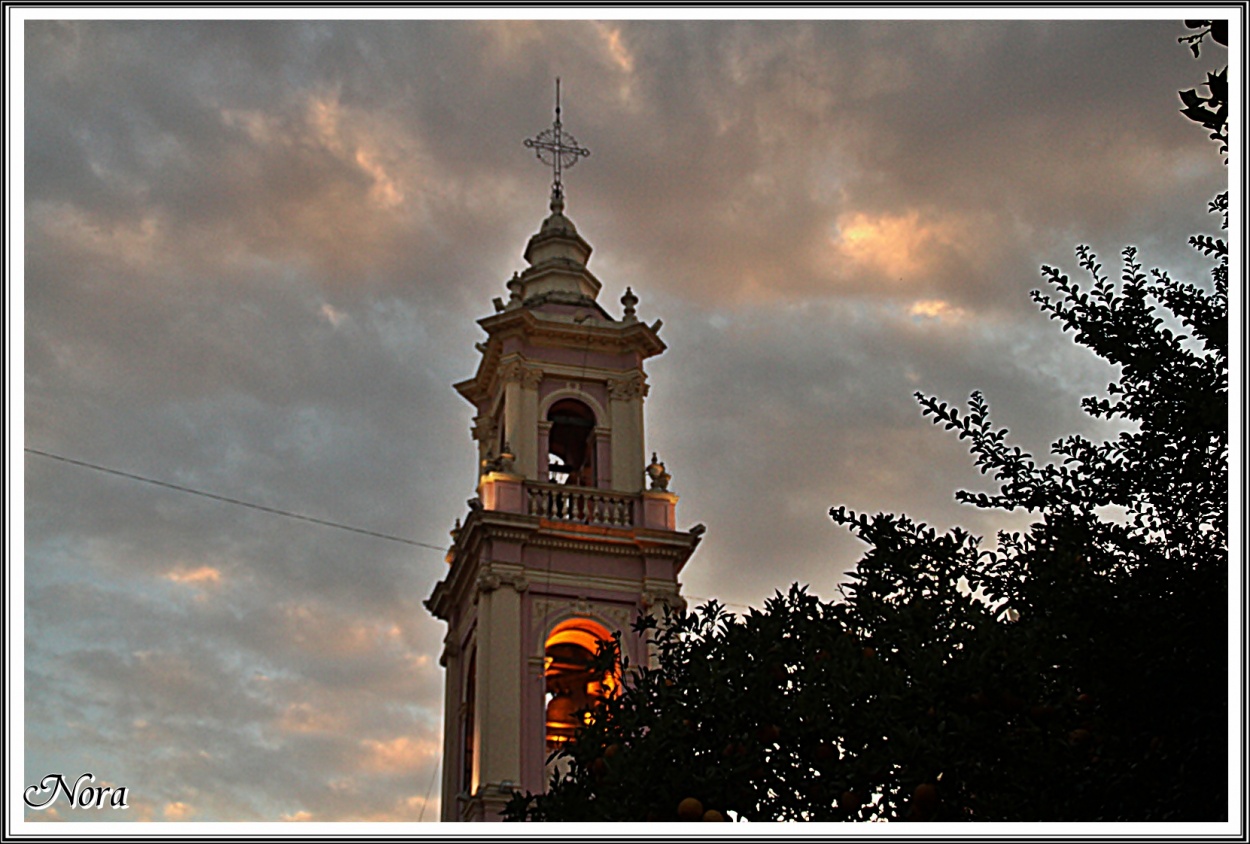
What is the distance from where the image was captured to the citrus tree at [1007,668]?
313 inches

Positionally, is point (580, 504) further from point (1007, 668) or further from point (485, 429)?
point (1007, 668)

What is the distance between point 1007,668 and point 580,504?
18538mm

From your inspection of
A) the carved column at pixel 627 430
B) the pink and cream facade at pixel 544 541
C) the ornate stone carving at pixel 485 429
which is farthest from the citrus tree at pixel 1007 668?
the ornate stone carving at pixel 485 429

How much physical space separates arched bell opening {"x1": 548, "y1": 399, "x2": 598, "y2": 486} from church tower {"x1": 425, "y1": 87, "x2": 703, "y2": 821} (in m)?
0.03

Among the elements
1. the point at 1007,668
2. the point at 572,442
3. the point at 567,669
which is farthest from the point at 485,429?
the point at 1007,668

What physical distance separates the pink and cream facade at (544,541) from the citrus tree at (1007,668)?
43.1ft

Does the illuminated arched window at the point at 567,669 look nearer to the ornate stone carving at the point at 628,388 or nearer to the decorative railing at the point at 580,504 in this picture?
the decorative railing at the point at 580,504

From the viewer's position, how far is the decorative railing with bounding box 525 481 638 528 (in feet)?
86.3

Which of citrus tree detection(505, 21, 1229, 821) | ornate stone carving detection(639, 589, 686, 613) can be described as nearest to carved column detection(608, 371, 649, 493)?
ornate stone carving detection(639, 589, 686, 613)

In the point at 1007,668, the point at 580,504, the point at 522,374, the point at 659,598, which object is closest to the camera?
the point at 1007,668

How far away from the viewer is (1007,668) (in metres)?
8.35

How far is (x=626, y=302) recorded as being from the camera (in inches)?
1148

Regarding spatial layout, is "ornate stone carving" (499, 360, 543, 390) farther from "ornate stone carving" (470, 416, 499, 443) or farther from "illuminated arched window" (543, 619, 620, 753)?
"illuminated arched window" (543, 619, 620, 753)

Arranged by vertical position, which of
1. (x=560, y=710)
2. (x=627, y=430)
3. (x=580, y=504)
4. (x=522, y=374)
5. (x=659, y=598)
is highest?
(x=522, y=374)
